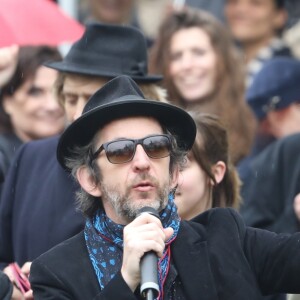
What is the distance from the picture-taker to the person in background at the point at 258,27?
9070 mm

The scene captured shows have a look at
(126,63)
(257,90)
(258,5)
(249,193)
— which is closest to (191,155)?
(126,63)

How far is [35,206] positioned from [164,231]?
1536mm

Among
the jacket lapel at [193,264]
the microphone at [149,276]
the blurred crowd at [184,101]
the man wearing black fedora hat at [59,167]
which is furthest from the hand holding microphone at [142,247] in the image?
the man wearing black fedora hat at [59,167]

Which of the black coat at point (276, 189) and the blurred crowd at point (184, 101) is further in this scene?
the black coat at point (276, 189)

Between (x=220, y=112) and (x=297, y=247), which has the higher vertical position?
(x=297, y=247)

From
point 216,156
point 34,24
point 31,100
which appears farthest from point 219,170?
point 31,100

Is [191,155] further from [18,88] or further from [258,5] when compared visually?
[258,5]

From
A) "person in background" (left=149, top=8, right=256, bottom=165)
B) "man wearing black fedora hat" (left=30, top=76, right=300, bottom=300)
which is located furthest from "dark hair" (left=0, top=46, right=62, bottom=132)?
"man wearing black fedora hat" (left=30, top=76, right=300, bottom=300)

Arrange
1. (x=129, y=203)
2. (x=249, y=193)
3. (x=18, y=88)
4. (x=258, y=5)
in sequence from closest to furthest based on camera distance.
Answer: (x=129, y=203) → (x=249, y=193) → (x=18, y=88) → (x=258, y=5)

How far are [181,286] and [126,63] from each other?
5.86 ft

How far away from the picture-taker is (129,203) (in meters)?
4.18

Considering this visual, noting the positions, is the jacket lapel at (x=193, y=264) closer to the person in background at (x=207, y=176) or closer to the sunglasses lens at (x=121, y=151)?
the sunglasses lens at (x=121, y=151)

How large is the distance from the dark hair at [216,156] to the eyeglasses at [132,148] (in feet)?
4.01

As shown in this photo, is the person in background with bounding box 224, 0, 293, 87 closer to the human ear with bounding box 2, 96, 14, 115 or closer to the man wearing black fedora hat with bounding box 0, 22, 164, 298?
the human ear with bounding box 2, 96, 14, 115
